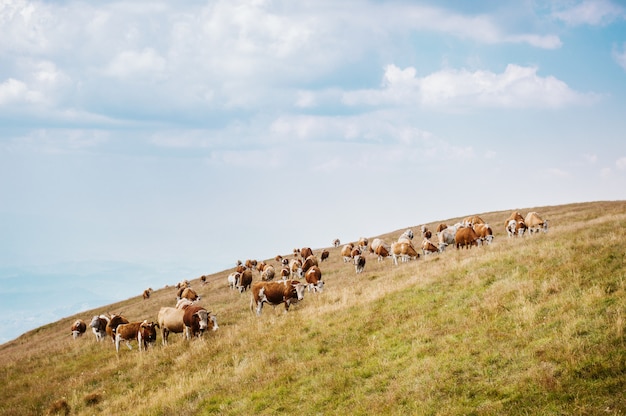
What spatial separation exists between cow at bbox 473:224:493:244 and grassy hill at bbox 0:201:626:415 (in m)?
10.3

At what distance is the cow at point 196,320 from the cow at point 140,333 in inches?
92.2

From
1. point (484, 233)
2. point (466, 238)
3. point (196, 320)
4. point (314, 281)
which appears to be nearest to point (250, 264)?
point (314, 281)

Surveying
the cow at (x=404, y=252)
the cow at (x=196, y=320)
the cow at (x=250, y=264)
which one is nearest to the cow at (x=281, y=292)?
the cow at (x=196, y=320)

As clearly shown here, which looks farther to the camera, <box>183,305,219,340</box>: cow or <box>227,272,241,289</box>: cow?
<box>227,272,241,289</box>: cow

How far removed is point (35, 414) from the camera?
15.6 meters

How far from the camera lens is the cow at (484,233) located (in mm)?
30764

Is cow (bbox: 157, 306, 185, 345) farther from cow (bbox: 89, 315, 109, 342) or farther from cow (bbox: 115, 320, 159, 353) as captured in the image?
cow (bbox: 89, 315, 109, 342)

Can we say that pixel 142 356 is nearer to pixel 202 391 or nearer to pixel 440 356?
pixel 202 391

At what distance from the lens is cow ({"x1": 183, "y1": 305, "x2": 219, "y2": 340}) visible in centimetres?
2005

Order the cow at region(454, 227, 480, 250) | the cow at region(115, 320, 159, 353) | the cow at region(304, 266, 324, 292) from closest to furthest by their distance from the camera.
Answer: the cow at region(115, 320, 159, 353) → the cow at region(304, 266, 324, 292) → the cow at region(454, 227, 480, 250)

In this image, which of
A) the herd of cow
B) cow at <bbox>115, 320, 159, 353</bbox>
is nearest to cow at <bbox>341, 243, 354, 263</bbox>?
the herd of cow

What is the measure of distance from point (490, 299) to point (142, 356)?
15.8m

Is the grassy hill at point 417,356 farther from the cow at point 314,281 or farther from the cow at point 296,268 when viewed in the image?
the cow at point 296,268

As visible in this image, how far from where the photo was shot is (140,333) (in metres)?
21.7
